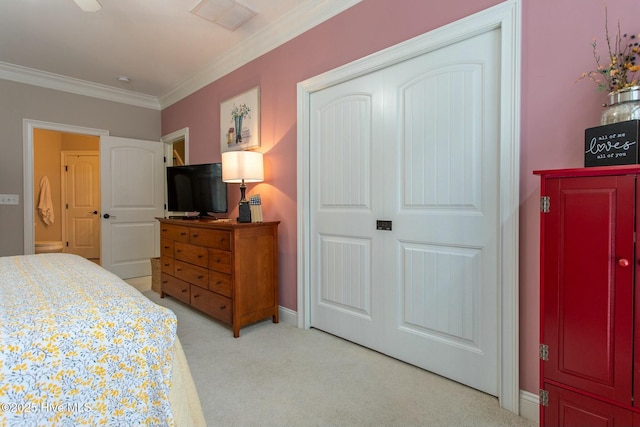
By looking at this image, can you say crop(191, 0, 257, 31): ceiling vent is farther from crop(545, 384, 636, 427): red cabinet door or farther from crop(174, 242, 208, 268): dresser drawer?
crop(545, 384, 636, 427): red cabinet door

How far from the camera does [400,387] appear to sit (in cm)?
180

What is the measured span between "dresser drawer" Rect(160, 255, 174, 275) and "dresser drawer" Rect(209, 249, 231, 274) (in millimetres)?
853

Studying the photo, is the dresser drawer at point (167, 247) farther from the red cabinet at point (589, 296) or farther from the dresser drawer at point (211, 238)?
the red cabinet at point (589, 296)

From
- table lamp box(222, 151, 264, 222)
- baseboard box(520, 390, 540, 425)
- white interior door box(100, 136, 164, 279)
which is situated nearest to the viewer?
baseboard box(520, 390, 540, 425)

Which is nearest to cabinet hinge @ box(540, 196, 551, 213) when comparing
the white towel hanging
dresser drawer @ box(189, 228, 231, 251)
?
dresser drawer @ box(189, 228, 231, 251)

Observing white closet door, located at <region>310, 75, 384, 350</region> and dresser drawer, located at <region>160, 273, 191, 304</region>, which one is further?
dresser drawer, located at <region>160, 273, 191, 304</region>

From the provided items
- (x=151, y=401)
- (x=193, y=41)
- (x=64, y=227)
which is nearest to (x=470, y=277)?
(x=151, y=401)

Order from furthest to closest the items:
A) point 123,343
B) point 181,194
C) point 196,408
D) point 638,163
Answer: point 181,194
point 196,408
point 638,163
point 123,343

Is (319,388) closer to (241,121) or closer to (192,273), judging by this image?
(192,273)

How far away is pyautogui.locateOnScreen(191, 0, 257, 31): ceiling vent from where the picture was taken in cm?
242

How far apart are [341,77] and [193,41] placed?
5.45 ft

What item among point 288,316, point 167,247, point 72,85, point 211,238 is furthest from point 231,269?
point 72,85

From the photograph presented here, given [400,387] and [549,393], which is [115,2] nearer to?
[400,387]

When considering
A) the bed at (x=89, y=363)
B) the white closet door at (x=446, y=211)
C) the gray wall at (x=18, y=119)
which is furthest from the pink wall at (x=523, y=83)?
Answer: the gray wall at (x=18, y=119)
